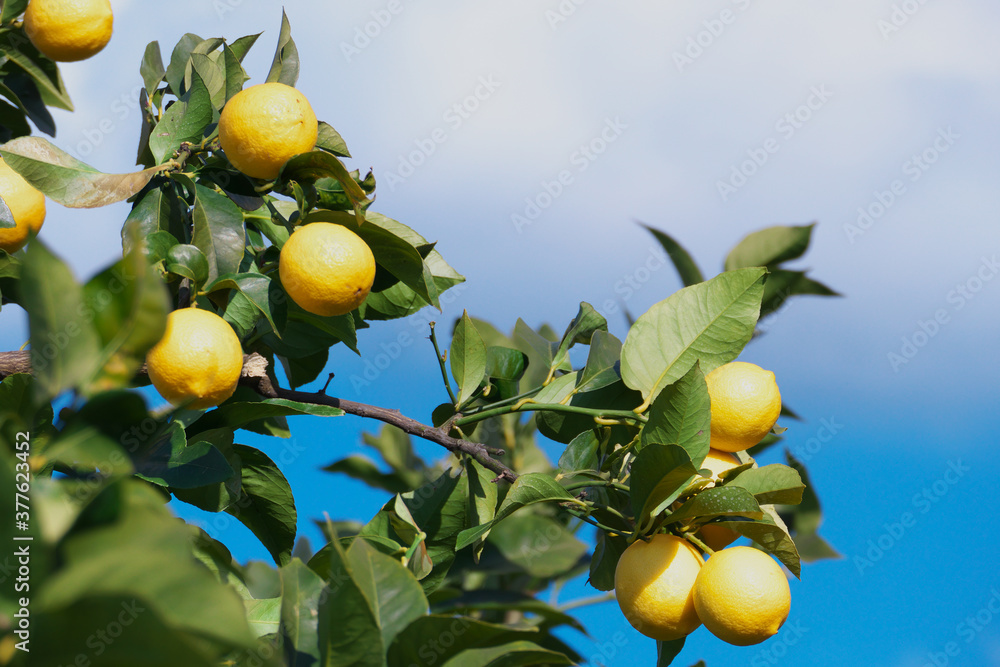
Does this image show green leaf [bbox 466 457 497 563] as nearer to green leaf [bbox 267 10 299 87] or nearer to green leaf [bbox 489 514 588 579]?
green leaf [bbox 489 514 588 579]

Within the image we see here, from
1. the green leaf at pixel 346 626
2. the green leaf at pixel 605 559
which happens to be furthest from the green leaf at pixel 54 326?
the green leaf at pixel 605 559

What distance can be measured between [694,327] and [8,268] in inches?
47.5

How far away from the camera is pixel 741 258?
141cm

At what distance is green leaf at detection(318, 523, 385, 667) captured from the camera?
2.12 ft

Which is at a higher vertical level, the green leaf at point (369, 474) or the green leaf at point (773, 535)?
the green leaf at point (773, 535)

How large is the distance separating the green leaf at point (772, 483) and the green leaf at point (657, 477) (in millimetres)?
105

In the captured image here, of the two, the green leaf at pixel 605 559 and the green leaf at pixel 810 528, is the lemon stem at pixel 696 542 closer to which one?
the green leaf at pixel 605 559

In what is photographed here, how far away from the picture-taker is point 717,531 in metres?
1.23

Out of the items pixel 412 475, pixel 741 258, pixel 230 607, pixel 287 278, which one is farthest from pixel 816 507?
pixel 230 607

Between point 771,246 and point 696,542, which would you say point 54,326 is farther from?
point 771,246

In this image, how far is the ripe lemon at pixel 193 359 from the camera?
3.34 feet

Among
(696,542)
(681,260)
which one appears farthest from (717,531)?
(681,260)

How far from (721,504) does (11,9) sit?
1.75 meters

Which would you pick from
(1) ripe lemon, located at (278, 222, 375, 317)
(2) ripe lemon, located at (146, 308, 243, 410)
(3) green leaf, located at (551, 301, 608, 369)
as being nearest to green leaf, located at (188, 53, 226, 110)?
(1) ripe lemon, located at (278, 222, 375, 317)
